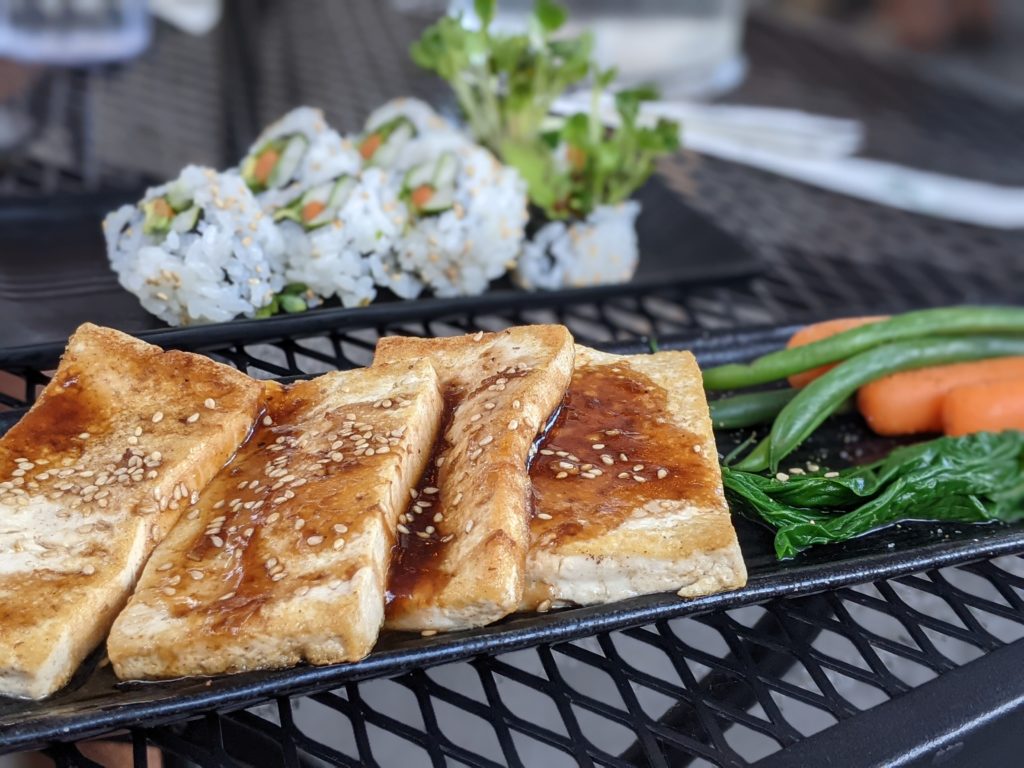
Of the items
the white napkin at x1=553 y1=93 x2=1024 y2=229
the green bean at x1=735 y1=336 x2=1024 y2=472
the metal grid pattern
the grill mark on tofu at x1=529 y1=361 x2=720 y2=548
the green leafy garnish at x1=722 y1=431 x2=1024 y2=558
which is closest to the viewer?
the metal grid pattern

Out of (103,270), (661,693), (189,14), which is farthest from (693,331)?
(189,14)

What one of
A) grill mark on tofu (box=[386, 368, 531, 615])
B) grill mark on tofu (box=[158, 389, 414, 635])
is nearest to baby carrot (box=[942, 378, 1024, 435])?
grill mark on tofu (box=[386, 368, 531, 615])

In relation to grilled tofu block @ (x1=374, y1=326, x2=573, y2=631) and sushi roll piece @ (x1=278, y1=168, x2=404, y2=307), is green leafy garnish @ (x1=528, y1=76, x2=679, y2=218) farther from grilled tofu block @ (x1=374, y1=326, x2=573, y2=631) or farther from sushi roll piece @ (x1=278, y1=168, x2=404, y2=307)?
grilled tofu block @ (x1=374, y1=326, x2=573, y2=631)

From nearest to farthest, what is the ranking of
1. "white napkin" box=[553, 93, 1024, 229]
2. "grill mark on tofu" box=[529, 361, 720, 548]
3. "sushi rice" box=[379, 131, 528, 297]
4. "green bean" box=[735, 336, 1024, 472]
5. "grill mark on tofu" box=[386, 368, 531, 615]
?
"grill mark on tofu" box=[386, 368, 531, 615], "grill mark on tofu" box=[529, 361, 720, 548], "green bean" box=[735, 336, 1024, 472], "sushi rice" box=[379, 131, 528, 297], "white napkin" box=[553, 93, 1024, 229]

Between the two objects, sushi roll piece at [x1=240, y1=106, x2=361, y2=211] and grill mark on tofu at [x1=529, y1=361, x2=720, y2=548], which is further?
sushi roll piece at [x1=240, y1=106, x2=361, y2=211]

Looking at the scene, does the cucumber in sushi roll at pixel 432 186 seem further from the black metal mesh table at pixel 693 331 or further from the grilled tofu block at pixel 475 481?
the grilled tofu block at pixel 475 481

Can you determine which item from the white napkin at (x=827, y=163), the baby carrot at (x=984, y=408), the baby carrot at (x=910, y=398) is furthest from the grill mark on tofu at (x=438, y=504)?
the white napkin at (x=827, y=163)
